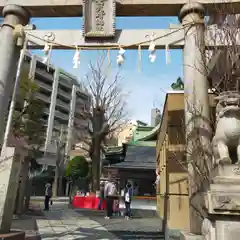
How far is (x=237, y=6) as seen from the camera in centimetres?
809

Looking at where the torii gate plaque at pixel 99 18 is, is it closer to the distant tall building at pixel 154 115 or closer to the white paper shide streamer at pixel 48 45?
the white paper shide streamer at pixel 48 45

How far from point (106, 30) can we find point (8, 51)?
8.94ft

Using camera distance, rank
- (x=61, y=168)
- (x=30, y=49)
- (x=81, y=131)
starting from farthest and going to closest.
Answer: (x=61, y=168), (x=81, y=131), (x=30, y=49)

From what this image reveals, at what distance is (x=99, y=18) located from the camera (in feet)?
28.0

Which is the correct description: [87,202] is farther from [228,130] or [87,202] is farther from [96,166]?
[228,130]

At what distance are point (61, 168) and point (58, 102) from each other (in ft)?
78.4

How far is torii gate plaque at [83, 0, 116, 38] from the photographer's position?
27.3ft

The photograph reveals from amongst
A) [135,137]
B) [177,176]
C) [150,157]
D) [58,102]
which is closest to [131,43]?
[177,176]

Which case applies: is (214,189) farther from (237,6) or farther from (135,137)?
(135,137)

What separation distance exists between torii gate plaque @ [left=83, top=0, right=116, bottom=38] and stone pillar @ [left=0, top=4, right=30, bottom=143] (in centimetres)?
182

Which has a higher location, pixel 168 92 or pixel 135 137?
pixel 135 137

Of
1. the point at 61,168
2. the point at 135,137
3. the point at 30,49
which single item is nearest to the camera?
the point at 30,49

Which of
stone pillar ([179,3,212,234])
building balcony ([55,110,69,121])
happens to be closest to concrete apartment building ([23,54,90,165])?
building balcony ([55,110,69,121])

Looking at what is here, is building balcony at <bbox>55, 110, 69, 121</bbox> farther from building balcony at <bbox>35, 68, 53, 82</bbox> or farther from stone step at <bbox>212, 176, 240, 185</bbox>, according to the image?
stone step at <bbox>212, 176, 240, 185</bbox>
